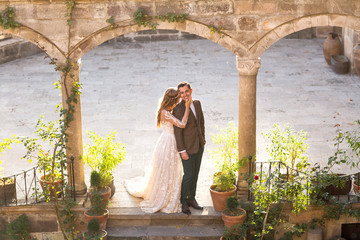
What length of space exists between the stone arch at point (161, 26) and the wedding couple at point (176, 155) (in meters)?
0.75

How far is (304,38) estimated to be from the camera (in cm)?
1920

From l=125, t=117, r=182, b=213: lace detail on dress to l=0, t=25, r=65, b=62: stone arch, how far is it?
67.6 inches

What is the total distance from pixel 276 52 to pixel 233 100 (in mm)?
4342

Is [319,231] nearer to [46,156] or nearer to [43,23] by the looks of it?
[46,156]

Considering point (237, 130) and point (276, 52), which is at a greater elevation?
point (276, 52)

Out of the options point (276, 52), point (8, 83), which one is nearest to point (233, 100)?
point (276, 52)

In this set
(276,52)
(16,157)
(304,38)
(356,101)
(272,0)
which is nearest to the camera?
(272,0)

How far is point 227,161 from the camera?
9.37m

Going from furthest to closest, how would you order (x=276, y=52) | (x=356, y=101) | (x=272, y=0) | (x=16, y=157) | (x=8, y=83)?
(x=276, y=52) < (x=8, y=83) < (x=356, y=101) < (x=16, y=157) < (x=272, y=0)

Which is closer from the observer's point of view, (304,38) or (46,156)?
(46,156)

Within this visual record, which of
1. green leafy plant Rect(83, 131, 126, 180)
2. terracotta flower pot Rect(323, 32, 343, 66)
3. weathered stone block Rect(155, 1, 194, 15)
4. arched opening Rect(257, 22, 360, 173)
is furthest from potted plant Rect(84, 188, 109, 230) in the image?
terracotta flower pot Rect(323, 32, 343, 66)

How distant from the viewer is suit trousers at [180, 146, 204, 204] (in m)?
8.88

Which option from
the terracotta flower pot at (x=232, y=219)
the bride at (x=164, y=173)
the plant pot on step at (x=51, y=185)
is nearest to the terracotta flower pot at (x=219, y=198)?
the terracotta flower pot at (x=232, y=219)

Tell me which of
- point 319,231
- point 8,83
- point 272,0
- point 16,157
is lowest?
point 319,231
